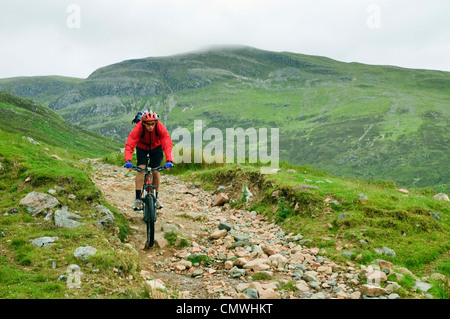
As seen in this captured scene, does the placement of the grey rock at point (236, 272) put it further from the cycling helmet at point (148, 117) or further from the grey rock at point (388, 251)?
the cycling helmet at point (148, 117)

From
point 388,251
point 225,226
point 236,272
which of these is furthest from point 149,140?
point 388,251

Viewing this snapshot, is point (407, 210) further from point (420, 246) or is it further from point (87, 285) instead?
point (87, 285)

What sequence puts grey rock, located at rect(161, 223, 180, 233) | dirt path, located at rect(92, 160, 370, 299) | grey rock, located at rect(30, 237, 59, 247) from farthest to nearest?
grey rock, located at rect(161, 223, 180, 233) → grey rock, located at rect(30, 237, 59, 247) → dirt path, located at rect(92, 160, 370, 299)

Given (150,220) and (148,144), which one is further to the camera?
(148,144)

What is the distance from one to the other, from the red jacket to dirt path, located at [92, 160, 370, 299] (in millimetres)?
2489

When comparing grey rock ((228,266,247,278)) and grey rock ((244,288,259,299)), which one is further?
grey rock ((228,266,247,278))

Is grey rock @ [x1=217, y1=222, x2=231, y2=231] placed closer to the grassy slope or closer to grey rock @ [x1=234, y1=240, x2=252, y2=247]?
grey rock @ [x1=234, y1=240, x2=252, y2=247]

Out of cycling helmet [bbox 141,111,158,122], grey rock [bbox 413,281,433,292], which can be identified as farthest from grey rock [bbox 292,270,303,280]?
cycling helmet [bbox 141,111,158,122]

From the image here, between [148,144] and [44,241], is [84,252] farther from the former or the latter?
[148,144]

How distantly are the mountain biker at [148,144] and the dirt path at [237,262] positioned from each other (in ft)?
5.00

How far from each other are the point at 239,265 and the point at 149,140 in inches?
196

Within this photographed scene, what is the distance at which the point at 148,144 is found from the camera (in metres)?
10.2

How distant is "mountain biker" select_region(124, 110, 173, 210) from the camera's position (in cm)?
970

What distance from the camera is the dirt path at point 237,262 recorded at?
645cm
